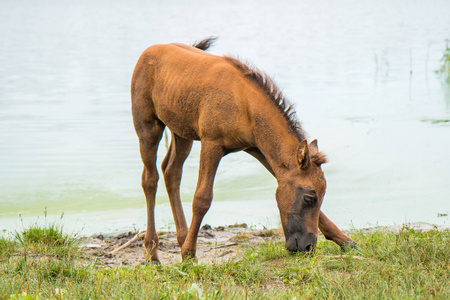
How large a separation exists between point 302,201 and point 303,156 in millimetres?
421

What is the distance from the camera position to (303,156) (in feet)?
18.1

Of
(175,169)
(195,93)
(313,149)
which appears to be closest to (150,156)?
(175,169)

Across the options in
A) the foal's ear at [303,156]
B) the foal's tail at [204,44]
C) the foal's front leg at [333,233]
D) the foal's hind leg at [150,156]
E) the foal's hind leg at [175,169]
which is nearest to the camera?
the foal's ear at [303,156]

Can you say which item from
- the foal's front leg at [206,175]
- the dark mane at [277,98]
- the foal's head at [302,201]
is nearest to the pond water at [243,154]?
the dark mane at [277,98]

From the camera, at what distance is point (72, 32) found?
4169cm

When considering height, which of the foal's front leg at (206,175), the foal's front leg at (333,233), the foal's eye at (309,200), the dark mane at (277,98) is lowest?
the foal's front leg at (333,233)

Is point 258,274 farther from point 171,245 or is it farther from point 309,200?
point 171,245

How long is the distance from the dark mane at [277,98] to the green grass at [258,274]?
116 centimetres

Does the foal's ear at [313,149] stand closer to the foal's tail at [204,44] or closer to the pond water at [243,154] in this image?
the pond water at [243,154]

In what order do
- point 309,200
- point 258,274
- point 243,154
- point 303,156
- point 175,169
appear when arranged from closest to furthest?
point 258,274 < point 303,156 < point 309,200 < point 175,169 < point 243,154

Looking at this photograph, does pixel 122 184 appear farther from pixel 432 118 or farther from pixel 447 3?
pixel 447 3

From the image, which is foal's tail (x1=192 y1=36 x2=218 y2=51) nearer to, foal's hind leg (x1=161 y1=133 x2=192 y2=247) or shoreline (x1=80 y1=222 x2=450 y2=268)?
foal's hind leg (x1=161 y1=133 x2=192 y2=247)

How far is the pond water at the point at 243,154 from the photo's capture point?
363 inches

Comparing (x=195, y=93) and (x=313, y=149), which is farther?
(x=195, y=93)
